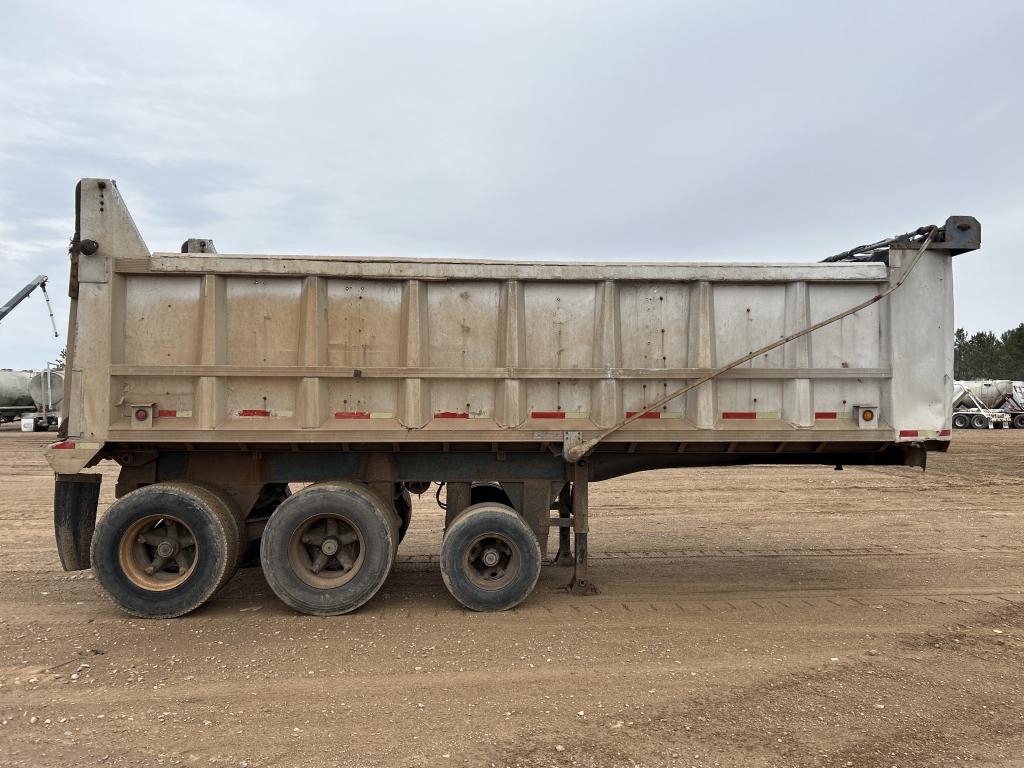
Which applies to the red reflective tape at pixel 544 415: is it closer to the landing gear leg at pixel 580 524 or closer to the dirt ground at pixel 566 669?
the landing gear leg at pixel 580 524

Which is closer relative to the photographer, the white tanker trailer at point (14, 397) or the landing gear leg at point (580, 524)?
the landing gear leg at point (580, 524)

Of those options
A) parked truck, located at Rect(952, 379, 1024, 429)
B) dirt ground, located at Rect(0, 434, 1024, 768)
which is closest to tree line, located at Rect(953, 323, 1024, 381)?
parked truck, located at Rect(952, 379, 1024, 429)

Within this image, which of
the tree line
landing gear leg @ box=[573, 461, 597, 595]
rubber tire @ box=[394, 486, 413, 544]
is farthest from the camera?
the tree line

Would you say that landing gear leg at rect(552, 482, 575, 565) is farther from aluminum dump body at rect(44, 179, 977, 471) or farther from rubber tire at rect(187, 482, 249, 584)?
rubber tire at rect(187, 482, 249, 584)

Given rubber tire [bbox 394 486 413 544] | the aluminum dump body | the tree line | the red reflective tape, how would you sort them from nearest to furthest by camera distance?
1. the aluminum dump body
2. the red reflective tape
3. rubber tire [bbox 394 486 413 544]
4. the tree line

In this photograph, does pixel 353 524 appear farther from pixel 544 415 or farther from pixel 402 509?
pixel 544 415

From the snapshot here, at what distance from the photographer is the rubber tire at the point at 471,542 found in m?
5.97

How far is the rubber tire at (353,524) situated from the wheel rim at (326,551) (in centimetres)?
5

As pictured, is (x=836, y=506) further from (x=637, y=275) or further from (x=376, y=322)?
(x=376, y=322)

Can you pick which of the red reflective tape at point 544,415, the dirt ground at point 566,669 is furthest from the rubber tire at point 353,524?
the red reflective tape at point 544,415

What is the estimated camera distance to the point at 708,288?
6.16 metres

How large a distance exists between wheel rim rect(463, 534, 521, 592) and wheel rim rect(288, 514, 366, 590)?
3.18ft

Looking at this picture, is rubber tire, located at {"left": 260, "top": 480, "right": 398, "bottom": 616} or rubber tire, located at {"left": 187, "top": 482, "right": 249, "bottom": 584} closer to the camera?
rubber tire, located at {"left": 260, "top": 480, "right": 398, "bottom": 616}

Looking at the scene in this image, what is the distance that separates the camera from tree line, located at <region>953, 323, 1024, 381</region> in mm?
60906
